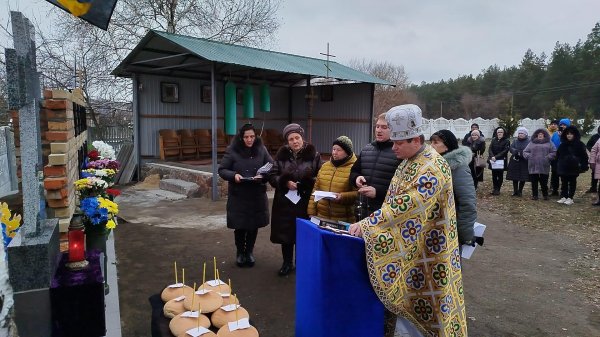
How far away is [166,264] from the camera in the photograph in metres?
4.78

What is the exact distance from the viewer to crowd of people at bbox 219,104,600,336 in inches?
92.8

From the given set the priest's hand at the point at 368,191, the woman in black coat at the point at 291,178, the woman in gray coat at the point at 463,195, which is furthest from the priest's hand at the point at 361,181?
the woman in black coat at the point at 291,178

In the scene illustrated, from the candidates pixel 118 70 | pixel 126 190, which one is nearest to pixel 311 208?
pixel 126 190

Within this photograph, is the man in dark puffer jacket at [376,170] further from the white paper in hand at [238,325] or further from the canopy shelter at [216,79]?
the canopy shelter at [216,79]

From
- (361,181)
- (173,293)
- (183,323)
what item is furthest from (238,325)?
(361,181)

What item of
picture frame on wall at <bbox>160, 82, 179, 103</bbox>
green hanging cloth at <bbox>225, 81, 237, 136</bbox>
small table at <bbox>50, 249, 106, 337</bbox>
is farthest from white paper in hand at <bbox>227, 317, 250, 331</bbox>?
picture frame on wall at <bbox>160, 82, 179, 103</bbox>

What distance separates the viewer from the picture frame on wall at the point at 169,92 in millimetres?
12094

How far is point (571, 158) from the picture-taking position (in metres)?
8.33

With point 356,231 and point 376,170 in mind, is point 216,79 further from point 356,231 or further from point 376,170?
point 356,231

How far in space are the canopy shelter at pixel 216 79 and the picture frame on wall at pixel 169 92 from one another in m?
0.04

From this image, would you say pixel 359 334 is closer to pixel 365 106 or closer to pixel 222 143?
pixel 222 143

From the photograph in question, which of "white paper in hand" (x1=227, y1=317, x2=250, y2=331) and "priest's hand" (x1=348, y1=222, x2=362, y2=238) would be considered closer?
"white paper in hand" (x1=227, y1=317, x2=250, y2=331)

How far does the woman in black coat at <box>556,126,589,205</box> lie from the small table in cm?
877

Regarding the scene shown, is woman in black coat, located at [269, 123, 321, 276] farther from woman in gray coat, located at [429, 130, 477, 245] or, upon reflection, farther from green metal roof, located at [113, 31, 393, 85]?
green metal roof, located at [113, 31, 393, 85]
